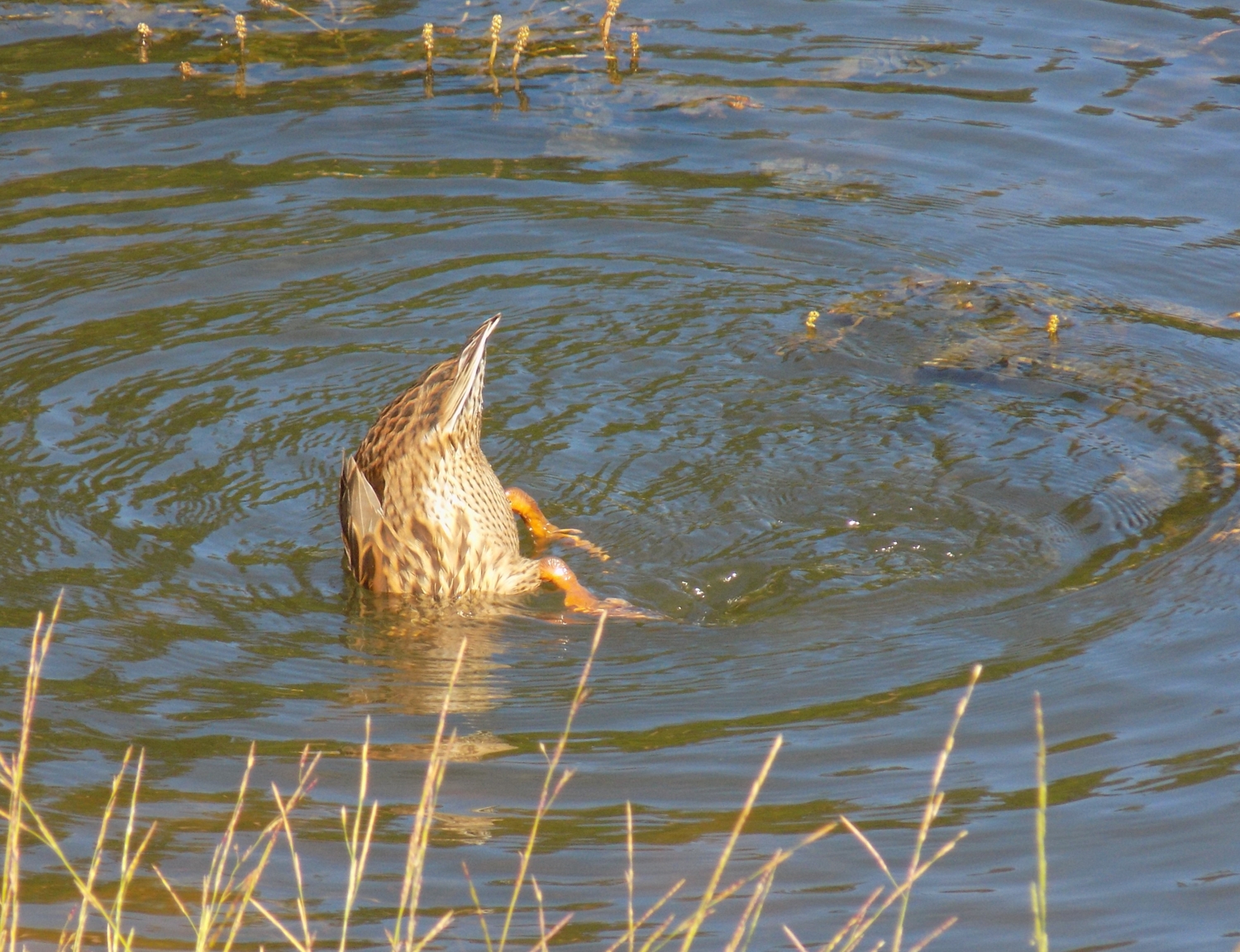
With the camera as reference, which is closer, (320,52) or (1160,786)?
(1160,786)

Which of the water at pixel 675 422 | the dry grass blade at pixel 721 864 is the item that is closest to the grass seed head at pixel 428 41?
the water at pixel 675 422

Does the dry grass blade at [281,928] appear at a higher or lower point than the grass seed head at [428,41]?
lower

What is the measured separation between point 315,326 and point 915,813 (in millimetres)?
4333

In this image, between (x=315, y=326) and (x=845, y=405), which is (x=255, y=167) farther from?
(x=845, y=405)

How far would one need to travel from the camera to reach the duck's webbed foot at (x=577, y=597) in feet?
17.5

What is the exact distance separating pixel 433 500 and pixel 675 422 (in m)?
1.28

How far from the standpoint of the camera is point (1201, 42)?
32.9 ft

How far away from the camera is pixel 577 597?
5484 millimetres

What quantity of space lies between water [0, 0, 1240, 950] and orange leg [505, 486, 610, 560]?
144 mm

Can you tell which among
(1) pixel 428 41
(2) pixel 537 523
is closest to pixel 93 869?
(2) pixel 537 523

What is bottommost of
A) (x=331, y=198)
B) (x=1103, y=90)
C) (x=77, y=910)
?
(x=77, y=910)

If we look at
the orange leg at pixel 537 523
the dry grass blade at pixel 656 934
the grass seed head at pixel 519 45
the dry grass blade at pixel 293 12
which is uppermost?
the dry grass blade at pixel 293 12

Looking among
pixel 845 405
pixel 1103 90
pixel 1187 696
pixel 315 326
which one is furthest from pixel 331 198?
pixel 1187 696

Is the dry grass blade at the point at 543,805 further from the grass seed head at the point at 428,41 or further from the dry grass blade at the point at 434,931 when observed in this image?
the grass seed head at the point at 428,41
